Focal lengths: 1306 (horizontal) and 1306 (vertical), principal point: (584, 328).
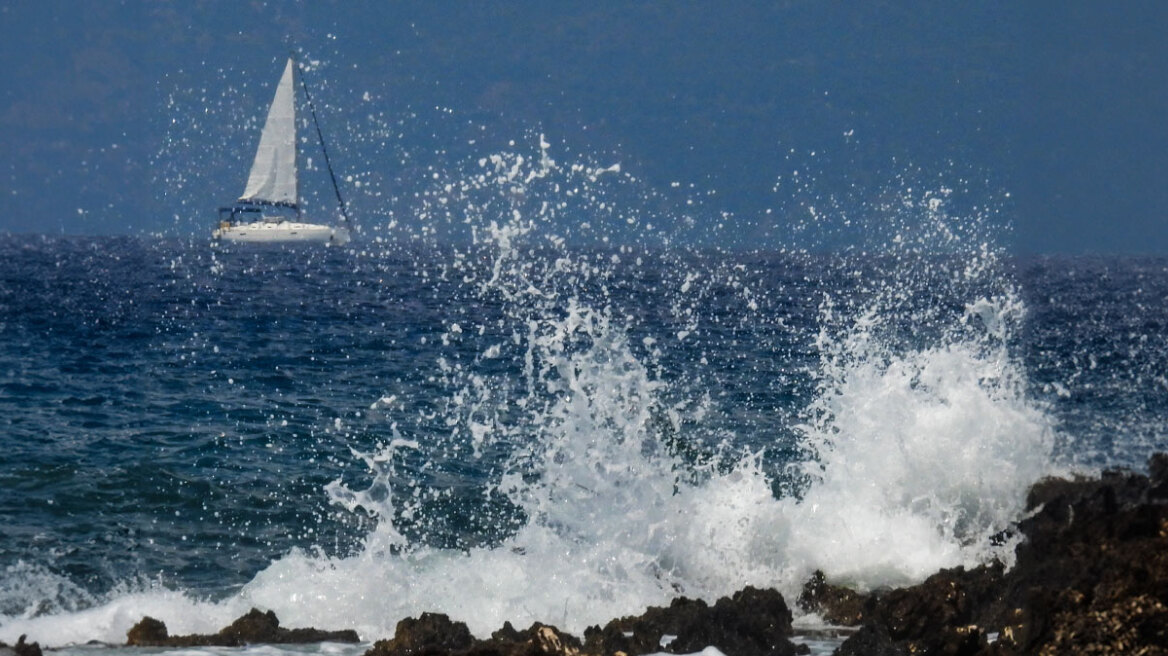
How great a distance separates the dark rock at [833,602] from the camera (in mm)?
8695

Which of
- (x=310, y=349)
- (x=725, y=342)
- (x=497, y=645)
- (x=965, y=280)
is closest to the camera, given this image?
(x=497, y=645)

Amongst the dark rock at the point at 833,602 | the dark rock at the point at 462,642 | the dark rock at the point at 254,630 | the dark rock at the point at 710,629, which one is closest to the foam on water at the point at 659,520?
the dark rock at the point at 833,602

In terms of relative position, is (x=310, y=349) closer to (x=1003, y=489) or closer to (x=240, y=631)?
(x=1003, y=489)

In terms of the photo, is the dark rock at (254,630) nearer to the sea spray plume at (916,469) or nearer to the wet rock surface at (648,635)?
the wet rock surface at (648,635)

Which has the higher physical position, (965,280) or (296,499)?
(965,280)

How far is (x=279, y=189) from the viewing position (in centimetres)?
A: 8875

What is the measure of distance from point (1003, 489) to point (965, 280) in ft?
219

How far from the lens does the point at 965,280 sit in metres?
76.4

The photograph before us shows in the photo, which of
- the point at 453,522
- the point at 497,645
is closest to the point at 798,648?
the point at 497,645

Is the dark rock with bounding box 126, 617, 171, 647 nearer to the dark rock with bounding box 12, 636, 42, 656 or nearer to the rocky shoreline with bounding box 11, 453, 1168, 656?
the rocky shoreline with bounding box 11, 453, 1168, 656

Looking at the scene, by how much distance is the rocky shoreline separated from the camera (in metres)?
5.93

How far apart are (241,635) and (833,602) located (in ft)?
13.0

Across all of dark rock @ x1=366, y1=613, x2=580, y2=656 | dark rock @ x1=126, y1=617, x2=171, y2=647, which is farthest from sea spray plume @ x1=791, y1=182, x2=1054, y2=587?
dark rock @ x1=126, y1=617, x2=171, y2=647

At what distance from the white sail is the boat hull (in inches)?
88.3
